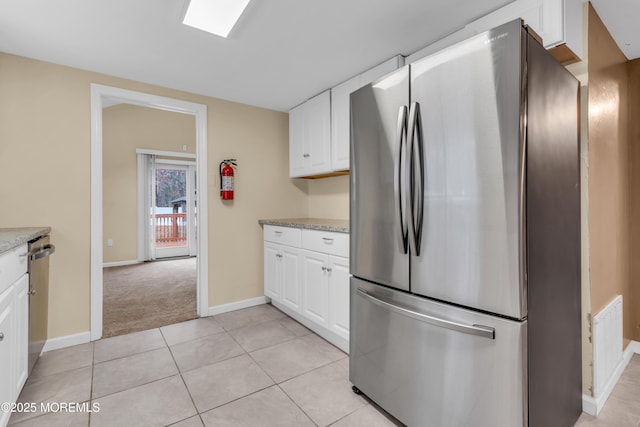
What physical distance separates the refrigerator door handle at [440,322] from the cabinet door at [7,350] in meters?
1.70

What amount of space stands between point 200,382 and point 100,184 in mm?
1857

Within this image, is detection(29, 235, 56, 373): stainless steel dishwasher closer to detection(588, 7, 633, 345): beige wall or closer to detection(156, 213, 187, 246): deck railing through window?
detection(588, 7, 633, 345): beige wall

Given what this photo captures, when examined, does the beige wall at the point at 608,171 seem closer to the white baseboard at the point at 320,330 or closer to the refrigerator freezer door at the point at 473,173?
the refrigerator freezer door at the point at 473,173

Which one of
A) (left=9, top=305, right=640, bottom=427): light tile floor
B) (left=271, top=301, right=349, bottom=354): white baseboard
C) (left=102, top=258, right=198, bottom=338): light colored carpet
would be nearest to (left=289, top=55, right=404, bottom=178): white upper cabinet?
(left=271, top=301, right=349, bottom=354): white baseboard

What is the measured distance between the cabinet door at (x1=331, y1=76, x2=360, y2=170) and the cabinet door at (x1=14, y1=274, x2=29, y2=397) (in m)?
2.34

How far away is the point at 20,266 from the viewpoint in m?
1.69

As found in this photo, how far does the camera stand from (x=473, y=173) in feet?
4.19

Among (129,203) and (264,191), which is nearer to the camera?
(264,191)

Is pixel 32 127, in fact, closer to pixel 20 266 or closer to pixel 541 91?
pixel 20 266

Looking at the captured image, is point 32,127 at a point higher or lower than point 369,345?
higher

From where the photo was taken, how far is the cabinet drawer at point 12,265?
1.39m

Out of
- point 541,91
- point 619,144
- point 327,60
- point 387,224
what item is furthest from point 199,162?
point 619,144

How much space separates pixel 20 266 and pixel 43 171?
1153 mm

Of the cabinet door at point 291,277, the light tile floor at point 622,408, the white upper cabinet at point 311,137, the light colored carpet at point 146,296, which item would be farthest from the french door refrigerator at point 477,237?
the light colored carpet at point 146,296
